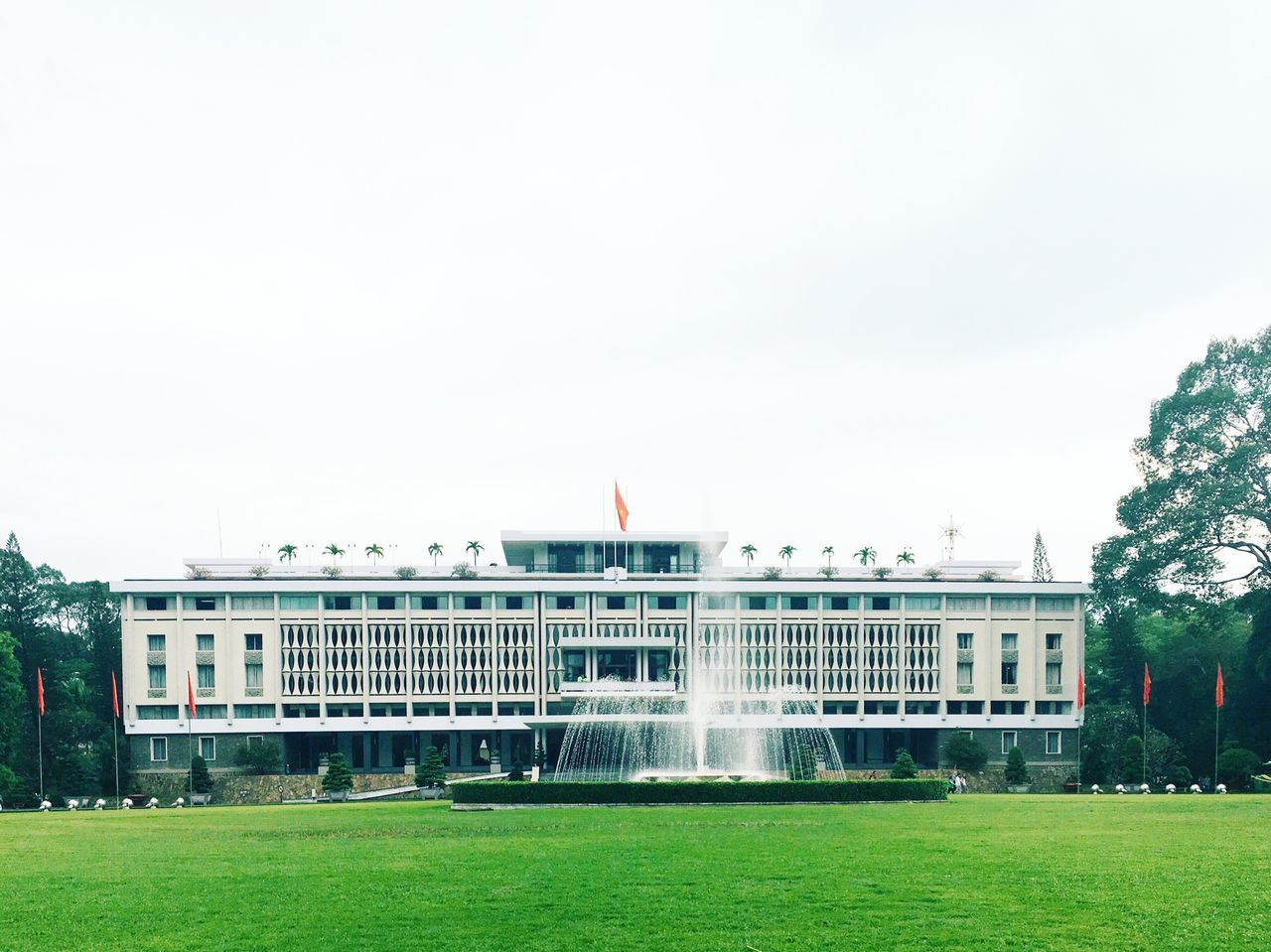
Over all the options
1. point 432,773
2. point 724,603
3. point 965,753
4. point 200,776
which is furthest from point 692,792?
point 200,776

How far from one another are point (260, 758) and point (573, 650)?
16.9 m

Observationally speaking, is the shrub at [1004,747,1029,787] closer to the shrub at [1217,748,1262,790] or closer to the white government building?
the white government building

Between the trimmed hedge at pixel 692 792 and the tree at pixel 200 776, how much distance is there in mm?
25889

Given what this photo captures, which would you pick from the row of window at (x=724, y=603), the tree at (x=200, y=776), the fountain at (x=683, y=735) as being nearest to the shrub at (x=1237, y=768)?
the fountain at (x=683, y=735)

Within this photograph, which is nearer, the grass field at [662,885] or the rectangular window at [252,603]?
the grass field at [662,885]

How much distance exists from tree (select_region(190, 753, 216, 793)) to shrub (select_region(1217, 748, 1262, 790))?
45441mm

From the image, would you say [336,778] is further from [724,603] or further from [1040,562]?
[1040,562]

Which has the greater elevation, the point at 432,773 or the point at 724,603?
the point at 724,603

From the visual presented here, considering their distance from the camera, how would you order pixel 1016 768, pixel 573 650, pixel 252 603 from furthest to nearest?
pixel 573 650 → pixel 252 603 → pixel 1016 768

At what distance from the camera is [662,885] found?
1792 cm

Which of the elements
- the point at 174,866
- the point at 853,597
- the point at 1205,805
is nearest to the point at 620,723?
the point at 853,597

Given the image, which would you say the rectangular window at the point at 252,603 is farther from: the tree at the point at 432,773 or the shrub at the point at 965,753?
the shrub at the point at 965,753

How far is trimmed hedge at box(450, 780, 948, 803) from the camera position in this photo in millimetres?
33438

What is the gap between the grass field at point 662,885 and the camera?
14.9 metres
